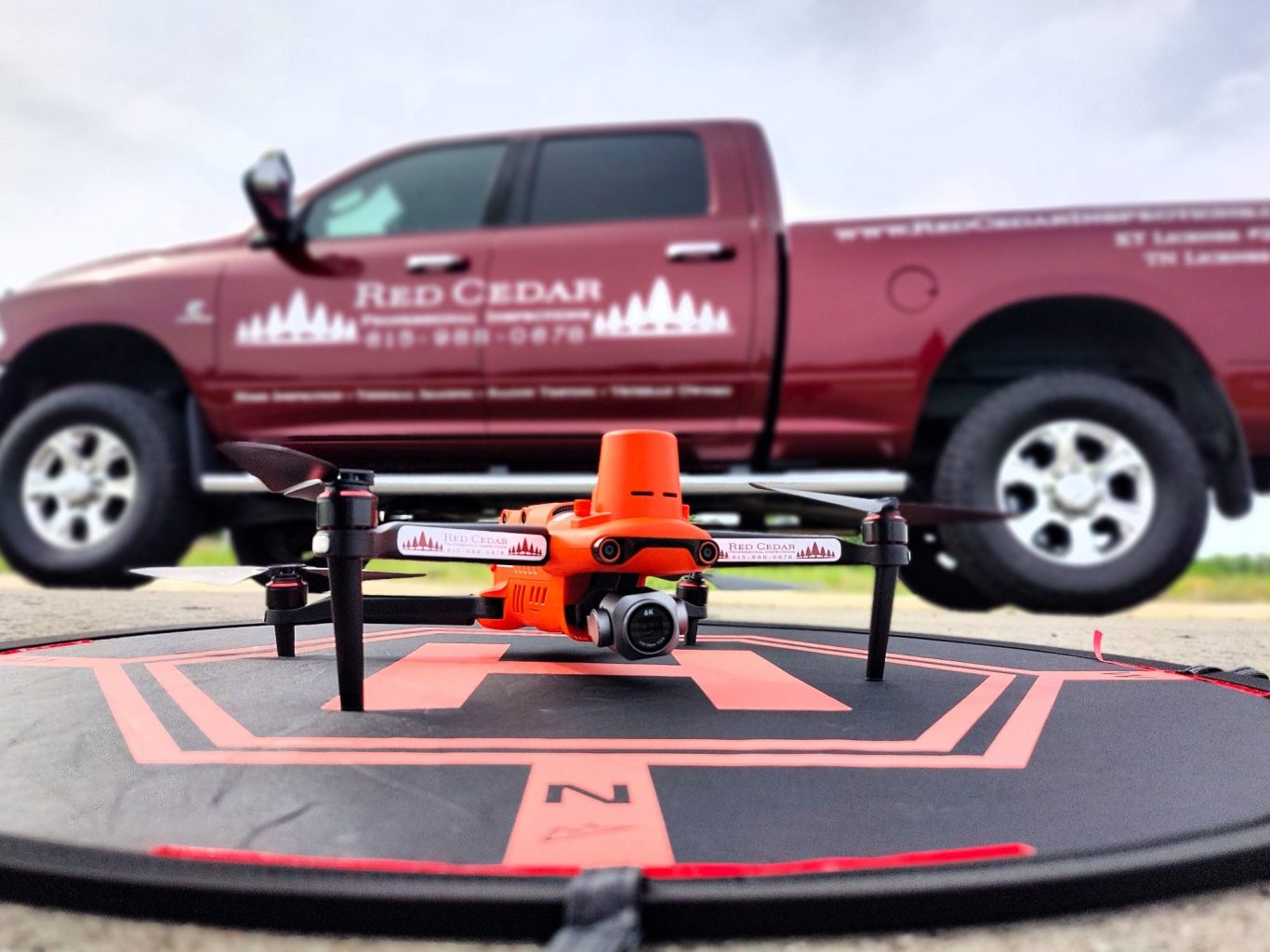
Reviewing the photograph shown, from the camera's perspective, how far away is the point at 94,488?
131 inches

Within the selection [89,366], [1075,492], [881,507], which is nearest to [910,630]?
[1075,492]

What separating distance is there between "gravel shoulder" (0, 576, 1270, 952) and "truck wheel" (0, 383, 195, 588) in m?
0.16

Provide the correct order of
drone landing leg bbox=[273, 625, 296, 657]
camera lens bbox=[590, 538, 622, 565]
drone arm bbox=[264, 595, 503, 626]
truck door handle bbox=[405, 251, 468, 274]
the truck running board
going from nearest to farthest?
camera lens bbox=[590, 538, 622, 565] < drone arm bbox=[264, 595, 503, 626] < drone landing leg bbox=[273, 625, 296, 657] < the truck running board < truck door handle bbox=[405, 251, 468, 274]

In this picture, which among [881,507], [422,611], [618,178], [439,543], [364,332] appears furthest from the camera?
[618,178]

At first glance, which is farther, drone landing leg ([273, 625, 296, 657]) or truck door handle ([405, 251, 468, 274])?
truck door handle ([405, 251, 468, 274])

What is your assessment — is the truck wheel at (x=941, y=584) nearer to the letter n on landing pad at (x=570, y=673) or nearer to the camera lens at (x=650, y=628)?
the letter n on landing pad at (x=570, y=673)

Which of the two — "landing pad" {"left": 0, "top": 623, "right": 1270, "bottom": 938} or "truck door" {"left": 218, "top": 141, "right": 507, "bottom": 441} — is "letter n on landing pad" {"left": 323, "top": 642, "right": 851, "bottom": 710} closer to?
"landing pad" {"left": 0, "top": 623, "right": 1270, "bottom": 938}

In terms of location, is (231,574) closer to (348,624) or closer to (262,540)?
(348,624)

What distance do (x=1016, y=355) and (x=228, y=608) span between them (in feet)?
10.3

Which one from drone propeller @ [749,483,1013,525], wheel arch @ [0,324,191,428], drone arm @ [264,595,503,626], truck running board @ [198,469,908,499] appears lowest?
drone arm @ [264,595,503,626]

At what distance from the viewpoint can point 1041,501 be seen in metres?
2.99

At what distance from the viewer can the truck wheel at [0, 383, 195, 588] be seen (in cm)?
322

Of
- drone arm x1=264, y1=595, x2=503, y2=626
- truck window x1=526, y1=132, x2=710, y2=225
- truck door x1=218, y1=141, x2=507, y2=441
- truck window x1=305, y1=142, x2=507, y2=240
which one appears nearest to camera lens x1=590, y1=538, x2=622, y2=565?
drone arm x1=264, y1=595, x2=503, y2=626

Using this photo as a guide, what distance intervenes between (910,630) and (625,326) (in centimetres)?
138
